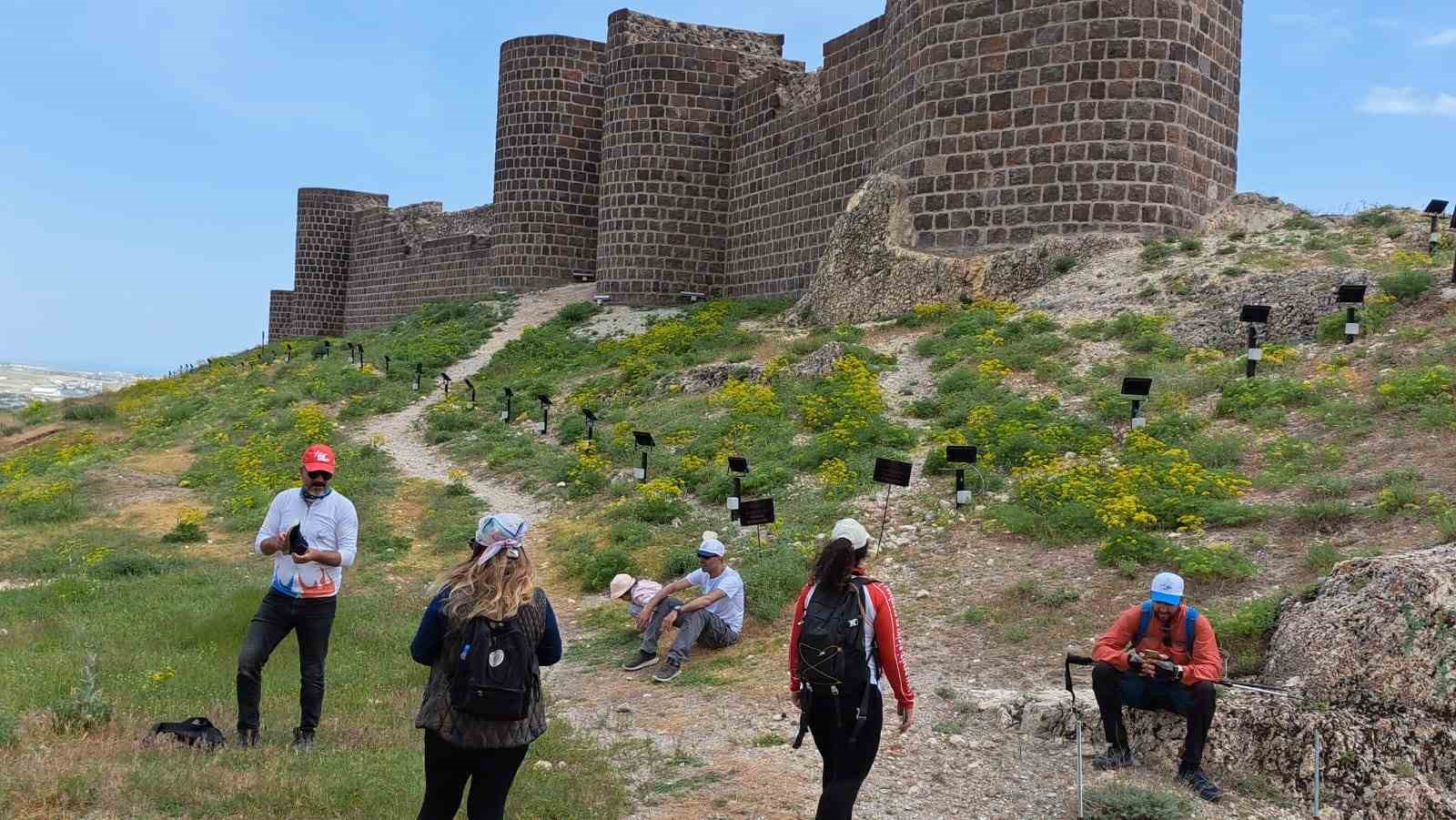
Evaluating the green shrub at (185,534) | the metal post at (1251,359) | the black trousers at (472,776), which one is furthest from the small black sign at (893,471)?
the green shrub at (185,534)

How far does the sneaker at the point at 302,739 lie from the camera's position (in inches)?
258

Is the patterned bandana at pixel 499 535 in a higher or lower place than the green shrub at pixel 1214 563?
higher

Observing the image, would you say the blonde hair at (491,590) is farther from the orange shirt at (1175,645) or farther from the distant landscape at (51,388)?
the distant landscape at (51,388)

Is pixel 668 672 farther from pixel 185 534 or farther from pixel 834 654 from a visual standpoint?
pixel 185 534

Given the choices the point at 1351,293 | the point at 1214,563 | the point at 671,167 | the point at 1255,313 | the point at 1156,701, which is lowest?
the point at 1156,701

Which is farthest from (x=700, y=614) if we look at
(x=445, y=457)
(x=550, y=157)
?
(x=550, y=157)

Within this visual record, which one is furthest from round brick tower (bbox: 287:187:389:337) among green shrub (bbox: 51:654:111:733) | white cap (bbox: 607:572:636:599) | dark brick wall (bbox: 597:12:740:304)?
green shrub (bbox: 51:654:111:733)

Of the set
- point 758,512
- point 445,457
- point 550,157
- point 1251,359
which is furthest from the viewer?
point 550,157

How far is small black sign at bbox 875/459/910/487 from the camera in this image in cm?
1045

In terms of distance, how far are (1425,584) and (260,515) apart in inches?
512

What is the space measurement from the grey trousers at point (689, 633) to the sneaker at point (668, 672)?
2cm

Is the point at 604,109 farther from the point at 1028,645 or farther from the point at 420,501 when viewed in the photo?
the point at 1028,645

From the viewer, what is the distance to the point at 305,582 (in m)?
6.75

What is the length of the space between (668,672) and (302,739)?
2878mm
